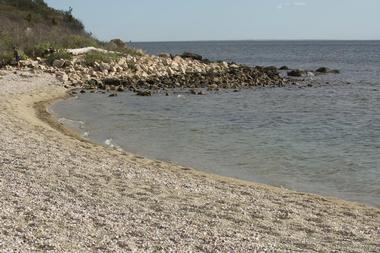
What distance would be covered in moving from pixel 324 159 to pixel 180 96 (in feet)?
53.9

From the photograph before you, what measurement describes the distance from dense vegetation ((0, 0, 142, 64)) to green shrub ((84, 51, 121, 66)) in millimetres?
2816

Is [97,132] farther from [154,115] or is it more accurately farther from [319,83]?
[319,83]

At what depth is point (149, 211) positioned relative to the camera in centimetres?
887

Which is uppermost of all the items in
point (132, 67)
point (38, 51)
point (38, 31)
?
point (38, 31)

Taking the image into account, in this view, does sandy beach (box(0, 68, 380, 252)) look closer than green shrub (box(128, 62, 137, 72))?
Yes

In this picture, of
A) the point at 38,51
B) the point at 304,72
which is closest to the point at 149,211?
the point at 38,51

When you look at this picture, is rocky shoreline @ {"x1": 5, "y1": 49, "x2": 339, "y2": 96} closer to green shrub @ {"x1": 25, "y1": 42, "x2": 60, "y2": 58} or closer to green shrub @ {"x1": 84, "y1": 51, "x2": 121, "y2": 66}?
green shrub @ {"x1": 84, "y1": 51, "x2": 121, "y2": 66}

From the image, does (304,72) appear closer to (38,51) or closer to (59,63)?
(59,63)

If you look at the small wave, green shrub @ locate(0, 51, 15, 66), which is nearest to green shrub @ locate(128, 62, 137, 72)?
green shrub @ locate(0, 51, 15, 66)

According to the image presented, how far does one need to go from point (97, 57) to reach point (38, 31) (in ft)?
29.9

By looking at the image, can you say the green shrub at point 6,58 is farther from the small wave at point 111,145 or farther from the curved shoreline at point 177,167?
the small wave at point 111,145

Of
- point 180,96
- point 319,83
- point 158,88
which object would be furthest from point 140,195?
point 319,83

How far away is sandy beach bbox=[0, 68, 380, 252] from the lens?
7270 mm

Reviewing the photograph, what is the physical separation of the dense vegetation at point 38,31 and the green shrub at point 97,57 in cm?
282
